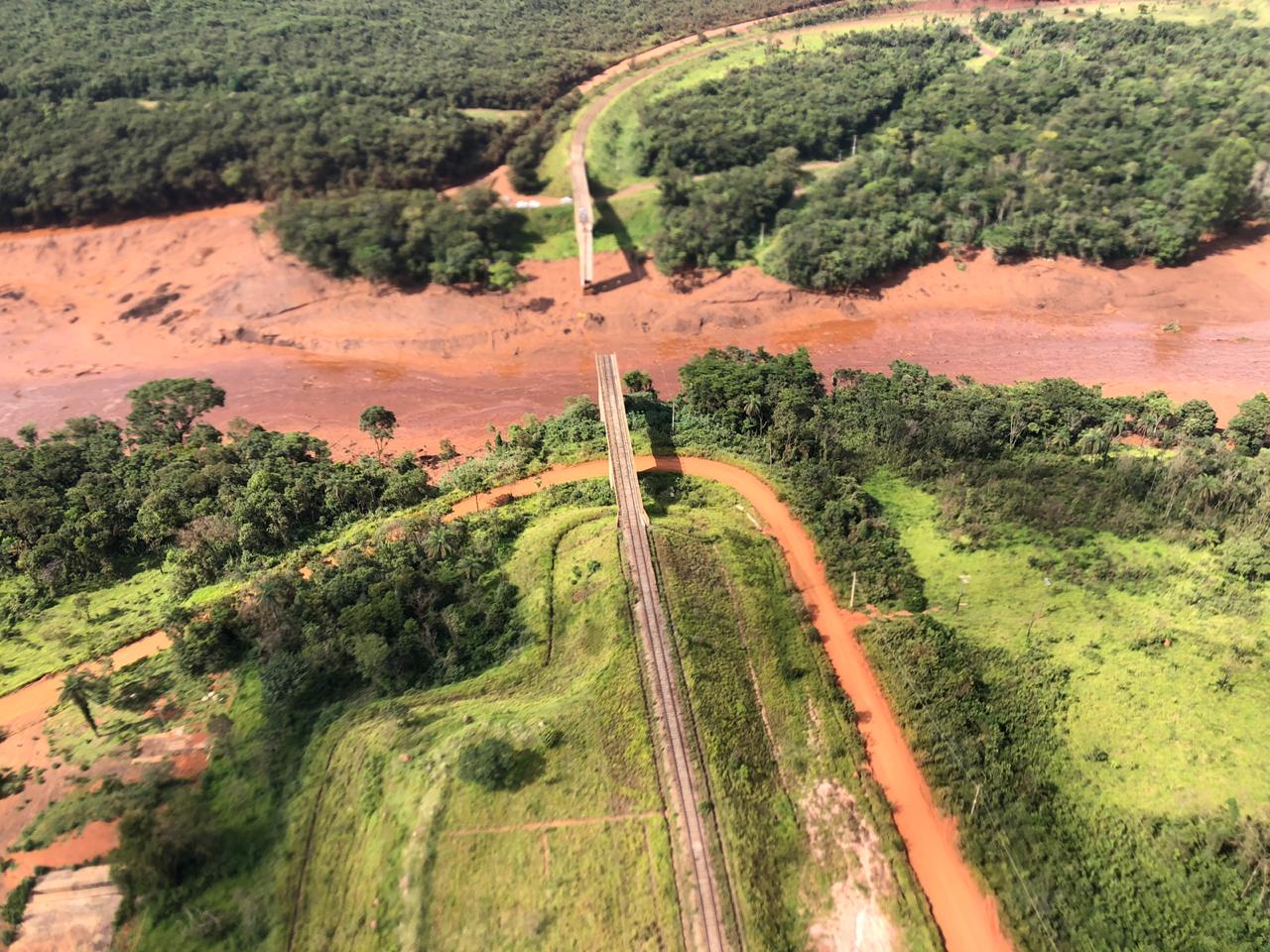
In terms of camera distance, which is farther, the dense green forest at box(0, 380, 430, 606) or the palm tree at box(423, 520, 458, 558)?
the dense green forest at box(0, 380, 430, 606)

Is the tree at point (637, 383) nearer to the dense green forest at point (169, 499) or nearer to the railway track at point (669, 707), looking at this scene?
the railway track at point (669, 707)

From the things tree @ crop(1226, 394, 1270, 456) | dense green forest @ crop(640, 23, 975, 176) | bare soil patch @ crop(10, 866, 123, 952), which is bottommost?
tree @ crop(1226, 394, 1270, 456)

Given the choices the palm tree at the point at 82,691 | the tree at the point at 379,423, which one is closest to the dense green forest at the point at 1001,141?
the tree at the point at 379,423

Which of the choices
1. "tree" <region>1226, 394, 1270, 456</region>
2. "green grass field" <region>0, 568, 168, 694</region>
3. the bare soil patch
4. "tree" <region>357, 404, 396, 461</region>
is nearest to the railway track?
"tree" <region>357, 404, 396, 461</region>

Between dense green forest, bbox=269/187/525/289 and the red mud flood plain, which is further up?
dense green forest, bbox=269/187/525/289

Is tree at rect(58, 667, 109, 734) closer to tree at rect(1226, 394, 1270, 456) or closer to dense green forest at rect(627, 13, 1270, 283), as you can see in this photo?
dense green forest at rect(627, 13, 1270, 283)

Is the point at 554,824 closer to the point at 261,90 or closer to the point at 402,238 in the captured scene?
the point at 402,238

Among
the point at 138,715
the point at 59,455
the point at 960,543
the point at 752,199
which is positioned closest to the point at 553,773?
the point at 138,715
